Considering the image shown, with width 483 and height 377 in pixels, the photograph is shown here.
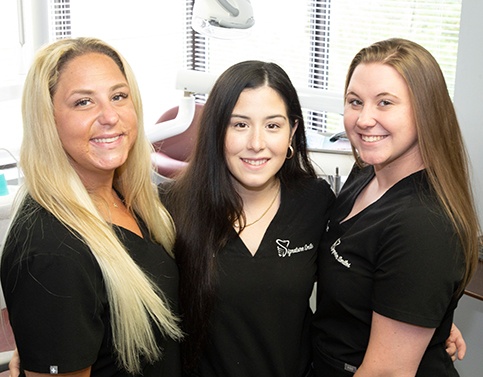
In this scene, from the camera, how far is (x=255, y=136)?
5.11ft

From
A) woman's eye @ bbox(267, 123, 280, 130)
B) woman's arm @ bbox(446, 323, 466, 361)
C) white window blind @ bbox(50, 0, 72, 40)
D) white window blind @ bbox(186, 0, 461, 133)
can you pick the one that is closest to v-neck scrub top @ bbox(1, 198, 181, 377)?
woman's eye @ bbox(267, 123, 280, 130)

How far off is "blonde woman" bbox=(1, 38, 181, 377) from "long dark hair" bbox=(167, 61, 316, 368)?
0.04 meters

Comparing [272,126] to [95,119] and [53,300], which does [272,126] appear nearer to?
[95,119]

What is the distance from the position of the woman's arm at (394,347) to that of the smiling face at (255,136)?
1.33 ft

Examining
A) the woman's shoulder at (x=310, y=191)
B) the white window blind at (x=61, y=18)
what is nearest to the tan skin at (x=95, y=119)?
the woman's shoulder at (x=310, y=191)

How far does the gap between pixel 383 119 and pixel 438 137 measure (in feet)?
0.37

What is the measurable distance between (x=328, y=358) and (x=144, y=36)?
128 inches

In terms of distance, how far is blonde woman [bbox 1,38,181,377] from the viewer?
125cm

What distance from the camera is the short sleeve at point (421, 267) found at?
52.4 inches

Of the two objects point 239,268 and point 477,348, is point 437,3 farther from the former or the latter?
point 239,268

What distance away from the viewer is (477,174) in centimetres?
231

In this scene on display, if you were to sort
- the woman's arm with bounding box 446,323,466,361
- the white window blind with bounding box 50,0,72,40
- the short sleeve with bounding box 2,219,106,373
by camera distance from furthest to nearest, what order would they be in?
the white window blind with bounding box 50,0,72,40 < the woman's arm with bounding box 446,323,466,361 < the short sleeve with bounding box 2,219,106,373

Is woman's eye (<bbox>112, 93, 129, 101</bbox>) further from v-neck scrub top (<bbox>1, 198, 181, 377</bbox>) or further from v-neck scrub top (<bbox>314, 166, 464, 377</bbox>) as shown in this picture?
v-neck scrub top (<bbox>314, 166, 464, 377</bbox>)

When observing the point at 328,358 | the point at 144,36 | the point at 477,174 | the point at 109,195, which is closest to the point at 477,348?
the point at 477,174
